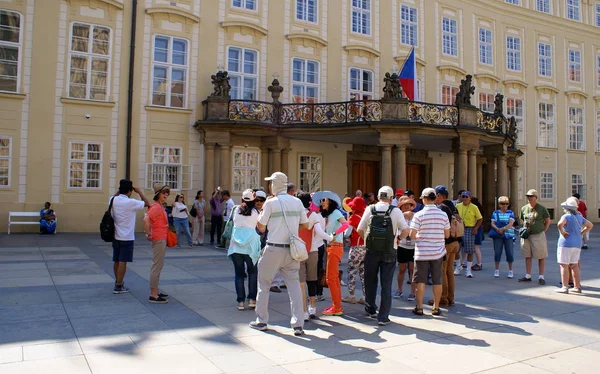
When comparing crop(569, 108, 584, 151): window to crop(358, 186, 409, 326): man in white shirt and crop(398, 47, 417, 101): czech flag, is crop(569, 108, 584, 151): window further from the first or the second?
crop(358, 186, 409, 326): man in white shirt

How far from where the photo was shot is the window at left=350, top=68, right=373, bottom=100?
76.9 feet

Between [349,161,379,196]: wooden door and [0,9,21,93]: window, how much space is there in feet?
46.3

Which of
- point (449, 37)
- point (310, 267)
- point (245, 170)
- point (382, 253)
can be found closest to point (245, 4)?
point (245, 170)

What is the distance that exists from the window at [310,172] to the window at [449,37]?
9.60m

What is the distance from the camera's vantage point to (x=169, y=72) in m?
19.9

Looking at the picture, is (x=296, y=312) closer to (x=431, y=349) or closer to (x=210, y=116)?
(x=431, y=349)

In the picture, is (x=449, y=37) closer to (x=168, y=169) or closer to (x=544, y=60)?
(x=544, y=60)

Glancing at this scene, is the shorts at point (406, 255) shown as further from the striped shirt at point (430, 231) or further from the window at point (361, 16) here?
the window at point (361, 16)

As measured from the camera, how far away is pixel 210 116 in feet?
63.6

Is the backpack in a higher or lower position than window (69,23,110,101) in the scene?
lower

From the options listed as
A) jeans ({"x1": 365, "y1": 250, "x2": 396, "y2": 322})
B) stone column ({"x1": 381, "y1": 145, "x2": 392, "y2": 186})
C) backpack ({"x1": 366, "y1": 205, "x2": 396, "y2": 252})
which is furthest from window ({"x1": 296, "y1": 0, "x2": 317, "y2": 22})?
jeans ({"x1": 365, "y1": 250, "x2": 396, "y2": 322})

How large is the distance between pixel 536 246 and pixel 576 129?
25.8 metres

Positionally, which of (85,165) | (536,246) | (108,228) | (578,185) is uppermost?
(578,185)

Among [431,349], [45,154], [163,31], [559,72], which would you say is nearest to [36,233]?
[45,154]
